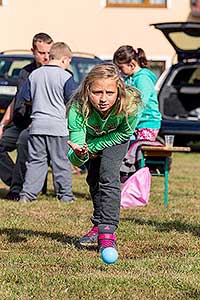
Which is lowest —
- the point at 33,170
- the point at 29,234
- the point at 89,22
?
the point at 89,22

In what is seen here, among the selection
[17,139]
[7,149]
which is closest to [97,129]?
[17,139]

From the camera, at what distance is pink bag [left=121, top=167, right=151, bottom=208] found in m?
9.64

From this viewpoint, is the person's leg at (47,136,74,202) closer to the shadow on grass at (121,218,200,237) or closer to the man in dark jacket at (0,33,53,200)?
the man in dark jacket at (0,33,53,200)

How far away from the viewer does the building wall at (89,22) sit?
2267 centimetres

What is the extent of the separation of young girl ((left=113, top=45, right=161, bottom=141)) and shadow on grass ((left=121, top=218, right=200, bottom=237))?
1.15 meters

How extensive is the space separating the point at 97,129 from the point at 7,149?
13.5ft

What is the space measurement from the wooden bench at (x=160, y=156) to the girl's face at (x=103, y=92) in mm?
3214

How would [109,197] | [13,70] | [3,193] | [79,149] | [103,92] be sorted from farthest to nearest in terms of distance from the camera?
[13,70], [3,193], [109,197], [103,92], [79,149]

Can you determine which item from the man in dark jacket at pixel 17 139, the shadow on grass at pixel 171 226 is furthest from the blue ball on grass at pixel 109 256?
the man in dark jacket at pixel 17 139

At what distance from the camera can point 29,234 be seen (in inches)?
300

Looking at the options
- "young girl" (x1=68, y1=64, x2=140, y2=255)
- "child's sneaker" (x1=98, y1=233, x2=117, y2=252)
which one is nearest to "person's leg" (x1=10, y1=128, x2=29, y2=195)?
"young girl" (x1=68, y1=64, x2=140, y2=255)

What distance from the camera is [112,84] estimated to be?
647 centimetres

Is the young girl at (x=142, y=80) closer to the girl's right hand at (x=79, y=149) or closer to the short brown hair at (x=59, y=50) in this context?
the short brown hair at (x=59, y=50)

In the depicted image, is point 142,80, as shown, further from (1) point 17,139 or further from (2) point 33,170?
(1) point 17,139
